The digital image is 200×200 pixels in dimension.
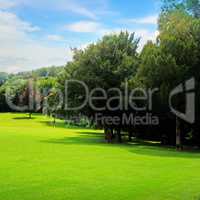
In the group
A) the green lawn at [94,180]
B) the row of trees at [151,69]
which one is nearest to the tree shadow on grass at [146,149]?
the row of trees at [151,69]

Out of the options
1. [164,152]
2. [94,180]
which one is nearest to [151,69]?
[164,152]

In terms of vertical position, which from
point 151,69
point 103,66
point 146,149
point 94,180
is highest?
point 103,66

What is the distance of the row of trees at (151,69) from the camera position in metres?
29.7

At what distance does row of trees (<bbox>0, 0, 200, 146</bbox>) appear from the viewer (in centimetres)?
2967

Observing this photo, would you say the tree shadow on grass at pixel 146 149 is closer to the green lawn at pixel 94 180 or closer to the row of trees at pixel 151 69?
the row of trees at pixel 151 69

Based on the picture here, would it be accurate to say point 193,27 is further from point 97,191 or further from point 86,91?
point 97,191

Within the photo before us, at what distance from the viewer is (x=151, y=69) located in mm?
30484

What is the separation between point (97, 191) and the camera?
11.2m

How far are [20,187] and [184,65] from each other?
2006cm

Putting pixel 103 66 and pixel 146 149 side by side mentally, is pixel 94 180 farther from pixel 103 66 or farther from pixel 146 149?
pixel 103 66

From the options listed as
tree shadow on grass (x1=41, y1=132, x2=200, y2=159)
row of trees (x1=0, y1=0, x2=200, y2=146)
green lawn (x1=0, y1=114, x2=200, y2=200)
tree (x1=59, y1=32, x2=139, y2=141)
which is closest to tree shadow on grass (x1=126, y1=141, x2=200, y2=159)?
tree shadow on grass (x1=41, y1=132, x2=200, y2=159)

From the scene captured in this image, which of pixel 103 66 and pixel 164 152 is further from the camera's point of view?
pixel 103 66

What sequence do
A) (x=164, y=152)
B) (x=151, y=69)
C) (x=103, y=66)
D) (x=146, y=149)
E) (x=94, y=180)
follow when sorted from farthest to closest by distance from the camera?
(x=103, y=66)
(x=151, y=69)
(x=146, y=149)
(x=164, y=152)
(x=94, y=180)

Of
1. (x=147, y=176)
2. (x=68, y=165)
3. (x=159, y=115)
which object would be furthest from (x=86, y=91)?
(x=147, y=176)
